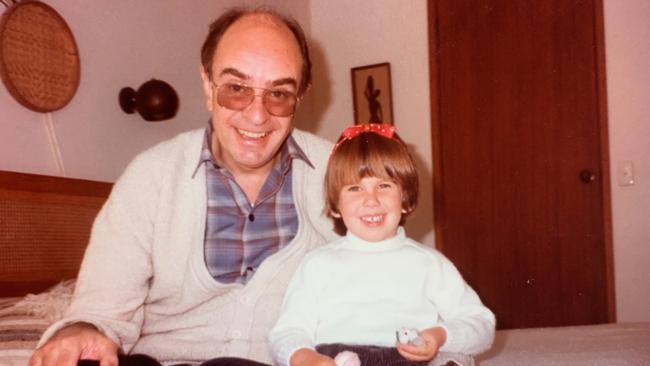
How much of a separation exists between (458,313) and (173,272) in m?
0.66

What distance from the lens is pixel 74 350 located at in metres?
1.09

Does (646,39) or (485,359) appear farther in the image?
(646,39)

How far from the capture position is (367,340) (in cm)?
124

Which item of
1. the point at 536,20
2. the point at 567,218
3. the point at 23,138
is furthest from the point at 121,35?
the point at 567,218

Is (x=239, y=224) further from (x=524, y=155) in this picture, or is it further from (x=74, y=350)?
(x=524, y=155)

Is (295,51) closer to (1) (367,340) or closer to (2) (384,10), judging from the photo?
(1) (367,340)

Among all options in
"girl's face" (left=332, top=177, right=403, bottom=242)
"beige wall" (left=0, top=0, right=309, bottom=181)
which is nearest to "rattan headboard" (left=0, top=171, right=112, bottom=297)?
"beige wall" (left=0, top=0, right=309, bottom=181)

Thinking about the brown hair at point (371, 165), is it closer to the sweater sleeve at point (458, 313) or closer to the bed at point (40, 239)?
the sweater sleeve at point (458, 313)

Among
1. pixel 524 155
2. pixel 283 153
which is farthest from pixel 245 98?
pixel 524 155

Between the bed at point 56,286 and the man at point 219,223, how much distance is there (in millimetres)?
305

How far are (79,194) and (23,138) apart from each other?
302 mm

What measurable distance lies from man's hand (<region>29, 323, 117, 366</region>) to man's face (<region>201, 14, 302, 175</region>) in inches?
22.1

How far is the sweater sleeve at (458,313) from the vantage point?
121cm

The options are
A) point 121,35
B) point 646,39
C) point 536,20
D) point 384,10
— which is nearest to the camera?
point 121,35
